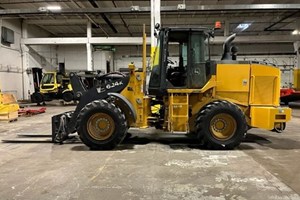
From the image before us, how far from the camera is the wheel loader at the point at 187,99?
17.9 feet

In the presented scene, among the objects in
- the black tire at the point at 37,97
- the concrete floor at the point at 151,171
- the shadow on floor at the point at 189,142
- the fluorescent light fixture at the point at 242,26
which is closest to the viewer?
the concrete floor at the point at 151,171

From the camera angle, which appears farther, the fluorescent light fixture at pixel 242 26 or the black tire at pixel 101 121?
the fluorescent light fixture at pixel 242 26

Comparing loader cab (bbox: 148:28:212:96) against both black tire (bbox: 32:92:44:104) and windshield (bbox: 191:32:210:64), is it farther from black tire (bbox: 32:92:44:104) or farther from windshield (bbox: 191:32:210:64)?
black tire (bbox: 32:92:44:104)

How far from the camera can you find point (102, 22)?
19.3 metres

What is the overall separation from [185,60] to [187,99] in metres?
0.88

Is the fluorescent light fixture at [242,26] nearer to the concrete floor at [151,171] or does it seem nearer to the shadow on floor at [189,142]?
the shadow on floor at [189,142]

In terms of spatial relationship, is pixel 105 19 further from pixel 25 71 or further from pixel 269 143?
pixel 269 143

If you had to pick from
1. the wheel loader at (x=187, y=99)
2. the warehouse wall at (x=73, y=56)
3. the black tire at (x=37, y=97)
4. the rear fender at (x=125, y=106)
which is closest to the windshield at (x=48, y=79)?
the black tire at (x=37, y=97)

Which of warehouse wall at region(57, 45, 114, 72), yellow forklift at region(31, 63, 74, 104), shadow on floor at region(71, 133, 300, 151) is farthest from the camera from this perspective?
warehouse wall at region(57, 45, 114, 72)

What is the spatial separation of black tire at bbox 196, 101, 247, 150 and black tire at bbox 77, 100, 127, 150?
1.59 metres

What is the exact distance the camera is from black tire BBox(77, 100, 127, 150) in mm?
5430

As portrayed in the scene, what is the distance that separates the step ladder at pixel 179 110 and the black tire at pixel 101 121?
1.00m

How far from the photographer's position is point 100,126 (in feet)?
18.1

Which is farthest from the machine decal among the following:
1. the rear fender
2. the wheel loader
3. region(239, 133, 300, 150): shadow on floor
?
region(239, 133, 300, 150): shadow on floor
